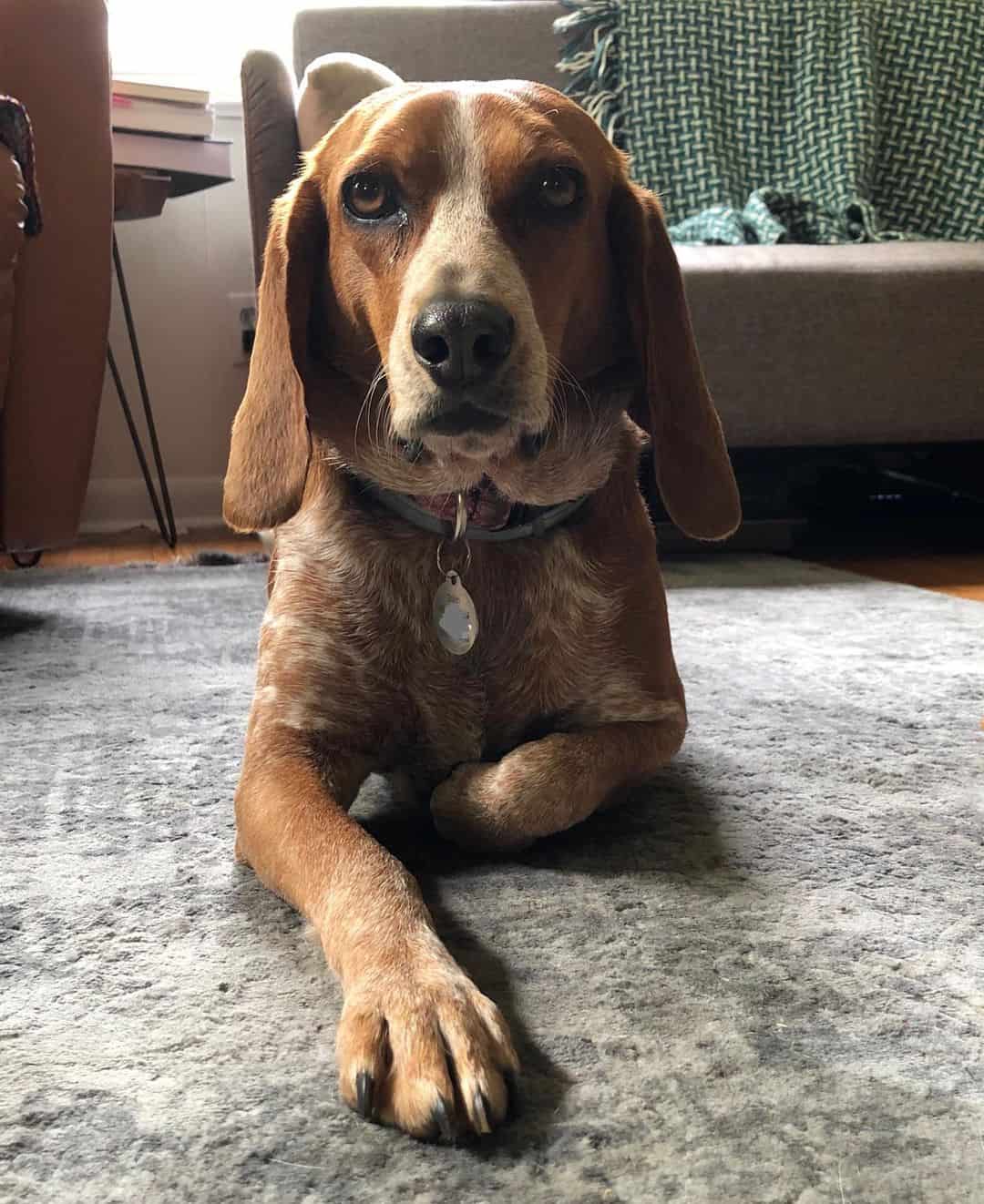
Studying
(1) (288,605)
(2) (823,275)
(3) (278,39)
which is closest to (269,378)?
(1) (288,605)

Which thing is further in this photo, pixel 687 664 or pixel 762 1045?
pixel 687 664

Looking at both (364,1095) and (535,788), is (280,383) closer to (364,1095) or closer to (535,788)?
(535,788)

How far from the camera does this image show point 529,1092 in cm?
77

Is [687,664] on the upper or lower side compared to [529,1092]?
lower

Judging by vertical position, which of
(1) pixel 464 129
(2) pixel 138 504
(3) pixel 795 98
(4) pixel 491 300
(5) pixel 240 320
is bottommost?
(2) pixel 138 504

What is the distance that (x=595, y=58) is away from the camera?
3529 mm

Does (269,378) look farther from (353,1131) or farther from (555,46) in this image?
(555,46)

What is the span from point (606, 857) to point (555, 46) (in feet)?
10.3

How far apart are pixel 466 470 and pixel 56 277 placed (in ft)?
→ 4.70

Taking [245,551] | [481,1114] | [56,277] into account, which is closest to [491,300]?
[481,1114]

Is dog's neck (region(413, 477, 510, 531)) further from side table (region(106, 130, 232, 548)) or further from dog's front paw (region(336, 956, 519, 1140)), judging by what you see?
side table (region(106, 130, 232, 548))

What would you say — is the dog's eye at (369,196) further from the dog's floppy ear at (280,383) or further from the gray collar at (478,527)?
the gray collar at (478,527)

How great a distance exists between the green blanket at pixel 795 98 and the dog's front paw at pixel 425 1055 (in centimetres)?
305

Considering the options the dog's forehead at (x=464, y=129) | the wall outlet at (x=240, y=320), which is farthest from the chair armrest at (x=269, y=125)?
the dog's forehead at (x=464, y=129)
